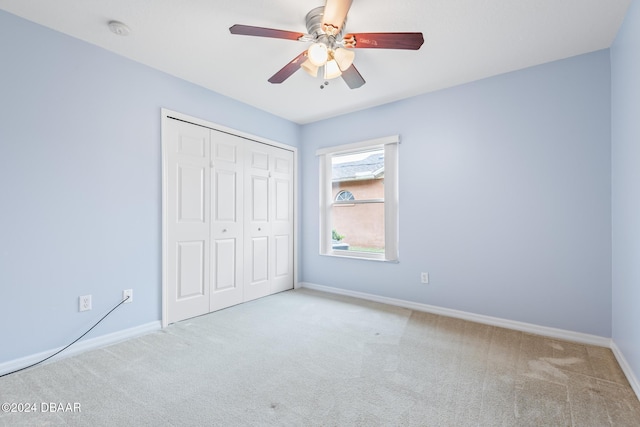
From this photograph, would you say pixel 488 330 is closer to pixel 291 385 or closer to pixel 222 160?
pixel 291 385

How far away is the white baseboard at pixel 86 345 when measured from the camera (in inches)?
81.0

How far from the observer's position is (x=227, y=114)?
3.51 meters

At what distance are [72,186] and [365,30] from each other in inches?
103

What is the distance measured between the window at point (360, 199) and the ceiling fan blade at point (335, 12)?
1912 mm

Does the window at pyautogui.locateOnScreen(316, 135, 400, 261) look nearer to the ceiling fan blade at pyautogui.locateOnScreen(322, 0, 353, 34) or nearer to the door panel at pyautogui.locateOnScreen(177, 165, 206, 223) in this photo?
the door panel at pyautogui.locateOnScreen(177, 165, 206, 223)

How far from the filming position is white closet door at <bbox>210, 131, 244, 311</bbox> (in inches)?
132

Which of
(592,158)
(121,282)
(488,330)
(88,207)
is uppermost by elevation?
(592,158)

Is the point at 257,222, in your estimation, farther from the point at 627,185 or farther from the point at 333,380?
the point at 627,185

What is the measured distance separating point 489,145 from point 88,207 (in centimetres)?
375

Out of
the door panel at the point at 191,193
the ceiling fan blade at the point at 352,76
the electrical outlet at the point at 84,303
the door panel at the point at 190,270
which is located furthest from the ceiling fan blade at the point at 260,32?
the electrical outlet at the point at 84,303

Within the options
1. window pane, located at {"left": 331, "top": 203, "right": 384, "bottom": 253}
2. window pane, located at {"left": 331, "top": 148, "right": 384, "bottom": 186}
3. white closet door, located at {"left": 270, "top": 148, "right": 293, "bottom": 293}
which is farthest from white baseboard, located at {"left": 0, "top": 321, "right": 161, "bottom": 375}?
window pane, located at {"left": 331, "top": 148, "right": 384, "bottom": 186}

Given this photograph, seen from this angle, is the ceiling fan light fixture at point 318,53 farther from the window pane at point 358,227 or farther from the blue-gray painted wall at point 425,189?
the window pane at point 358,227

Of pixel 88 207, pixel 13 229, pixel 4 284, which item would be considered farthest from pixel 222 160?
pixel 4 284

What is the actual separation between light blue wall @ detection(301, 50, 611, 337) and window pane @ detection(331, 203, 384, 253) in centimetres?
31
